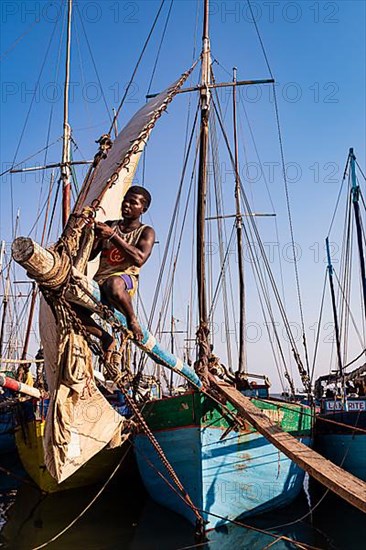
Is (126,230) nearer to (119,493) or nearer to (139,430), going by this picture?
(139,430)

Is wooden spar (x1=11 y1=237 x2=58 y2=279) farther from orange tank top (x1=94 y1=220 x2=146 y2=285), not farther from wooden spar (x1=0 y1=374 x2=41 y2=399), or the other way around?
wooden spar (x1=0 y1=374 x2=41 y2=399)

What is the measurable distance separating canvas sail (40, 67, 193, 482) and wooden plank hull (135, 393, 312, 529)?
2493 mm

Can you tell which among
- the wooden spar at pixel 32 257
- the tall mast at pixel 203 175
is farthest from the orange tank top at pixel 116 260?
the tall mast at pixel 203 175

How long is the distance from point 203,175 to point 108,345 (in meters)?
6.32

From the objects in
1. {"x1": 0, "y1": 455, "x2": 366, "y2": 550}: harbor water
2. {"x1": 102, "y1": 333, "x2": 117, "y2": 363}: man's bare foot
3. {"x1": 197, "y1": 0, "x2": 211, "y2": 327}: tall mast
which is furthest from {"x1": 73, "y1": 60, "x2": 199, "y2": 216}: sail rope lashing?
{"x1": 0, "y1": 455, "x2": 366, "y2": 550}: harbor water

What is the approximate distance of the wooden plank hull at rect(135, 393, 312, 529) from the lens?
9555 millimetres

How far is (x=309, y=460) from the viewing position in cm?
780

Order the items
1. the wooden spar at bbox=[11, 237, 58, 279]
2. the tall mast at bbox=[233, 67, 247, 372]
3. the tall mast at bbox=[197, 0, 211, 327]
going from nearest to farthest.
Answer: the wooden spar at bbox=[11, 237, 58, 279]
the tall mast at bbox=[197, 0, 211, 327]
the tall mast at bbox=[233, 67, 247, 372]

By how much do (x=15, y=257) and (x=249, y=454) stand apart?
7.08 m

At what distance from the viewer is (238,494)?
396 inches

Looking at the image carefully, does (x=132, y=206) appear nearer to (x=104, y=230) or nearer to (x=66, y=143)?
(x=104, y=230)

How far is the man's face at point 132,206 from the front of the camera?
6.66 metres

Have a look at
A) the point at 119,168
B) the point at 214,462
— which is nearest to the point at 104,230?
the point at 119,168

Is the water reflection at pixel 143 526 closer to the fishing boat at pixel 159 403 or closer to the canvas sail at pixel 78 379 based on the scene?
the fishing boat at pixel 159 403
